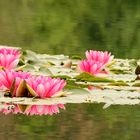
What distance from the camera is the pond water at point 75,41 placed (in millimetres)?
2104

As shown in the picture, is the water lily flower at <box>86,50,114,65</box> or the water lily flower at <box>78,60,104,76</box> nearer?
the water lily flower at <box>78,60,104,76</box>

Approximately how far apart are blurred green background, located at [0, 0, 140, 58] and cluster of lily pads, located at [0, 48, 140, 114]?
0.94 meters

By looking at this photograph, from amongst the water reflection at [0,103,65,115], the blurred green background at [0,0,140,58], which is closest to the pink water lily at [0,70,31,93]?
the water reflection at [0,103,65,115]

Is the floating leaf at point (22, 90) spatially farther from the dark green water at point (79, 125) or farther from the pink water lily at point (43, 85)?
the dark green water at point (79, 125)

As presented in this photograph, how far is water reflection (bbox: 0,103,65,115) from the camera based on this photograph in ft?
7.41

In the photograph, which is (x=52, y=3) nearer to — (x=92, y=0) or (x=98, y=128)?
(x=92, y=0)

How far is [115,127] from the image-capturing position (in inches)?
86.4

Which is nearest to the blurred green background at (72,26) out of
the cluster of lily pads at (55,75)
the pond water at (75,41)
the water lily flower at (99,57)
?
the pond water at (75,41)

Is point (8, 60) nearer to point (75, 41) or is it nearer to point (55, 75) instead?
point (55, 75)

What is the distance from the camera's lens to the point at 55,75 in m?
2.86

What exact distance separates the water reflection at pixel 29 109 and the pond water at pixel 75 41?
0.02 m

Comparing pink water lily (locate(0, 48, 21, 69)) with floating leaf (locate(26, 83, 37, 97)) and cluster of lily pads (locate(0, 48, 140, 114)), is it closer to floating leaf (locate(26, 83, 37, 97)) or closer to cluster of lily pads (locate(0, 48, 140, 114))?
cluster of lily pads (locate(0, 48, 140, 114))

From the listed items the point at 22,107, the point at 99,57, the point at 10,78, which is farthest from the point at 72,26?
the point at 22,107

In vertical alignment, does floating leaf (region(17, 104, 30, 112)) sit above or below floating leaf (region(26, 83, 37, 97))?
below
